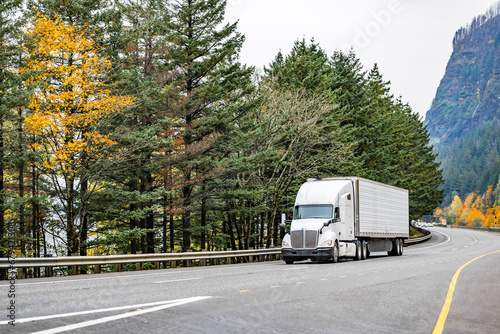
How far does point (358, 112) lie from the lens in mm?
47469

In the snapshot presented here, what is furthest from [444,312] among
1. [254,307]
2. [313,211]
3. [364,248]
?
[364,248]

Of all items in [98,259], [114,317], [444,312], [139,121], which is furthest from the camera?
[139,121]

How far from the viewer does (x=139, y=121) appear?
1246 inches

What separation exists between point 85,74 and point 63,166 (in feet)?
14.2

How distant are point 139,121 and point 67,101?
787 cm

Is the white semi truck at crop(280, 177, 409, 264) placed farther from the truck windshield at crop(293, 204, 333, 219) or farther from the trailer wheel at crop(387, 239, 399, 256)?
the trailer wheel at crop(387, 239, 399, 256)

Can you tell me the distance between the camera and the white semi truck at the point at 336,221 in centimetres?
2441

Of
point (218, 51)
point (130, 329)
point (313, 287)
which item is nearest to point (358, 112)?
point (218, 51)

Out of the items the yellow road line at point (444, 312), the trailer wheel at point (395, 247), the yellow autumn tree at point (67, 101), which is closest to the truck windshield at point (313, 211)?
the yellow autumn tree at point (67, 101)

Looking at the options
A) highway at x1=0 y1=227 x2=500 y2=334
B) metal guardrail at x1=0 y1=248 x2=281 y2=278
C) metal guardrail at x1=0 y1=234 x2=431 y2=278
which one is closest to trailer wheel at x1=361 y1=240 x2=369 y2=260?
metal guardrail at x1=0 y1=234 x2=431 y2=278

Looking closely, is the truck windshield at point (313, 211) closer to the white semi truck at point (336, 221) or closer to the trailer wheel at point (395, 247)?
the white semi truck at point (336, 221)

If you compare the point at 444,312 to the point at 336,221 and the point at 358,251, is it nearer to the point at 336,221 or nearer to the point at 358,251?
the point at 336,221

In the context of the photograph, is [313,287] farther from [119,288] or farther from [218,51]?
[218,51]

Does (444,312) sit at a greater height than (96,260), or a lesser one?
greater
